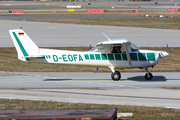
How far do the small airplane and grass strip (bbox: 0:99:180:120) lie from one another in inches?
209

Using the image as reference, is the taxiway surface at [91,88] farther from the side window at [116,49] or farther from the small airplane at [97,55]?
the side window at [116,49]

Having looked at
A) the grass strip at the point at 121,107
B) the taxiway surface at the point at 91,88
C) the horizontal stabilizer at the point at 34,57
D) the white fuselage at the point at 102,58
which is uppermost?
the horizontal stabilizer at the point at 34,57

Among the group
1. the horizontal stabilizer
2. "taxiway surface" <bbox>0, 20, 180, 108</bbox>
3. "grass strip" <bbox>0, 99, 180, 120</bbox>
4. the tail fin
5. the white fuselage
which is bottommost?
"taxiway surface" <bbox>0, 20, 180, 108</bbox>

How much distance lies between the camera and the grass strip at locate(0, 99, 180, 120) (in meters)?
11.0

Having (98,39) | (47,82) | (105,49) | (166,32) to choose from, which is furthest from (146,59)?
(166,32)

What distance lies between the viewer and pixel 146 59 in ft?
62.3

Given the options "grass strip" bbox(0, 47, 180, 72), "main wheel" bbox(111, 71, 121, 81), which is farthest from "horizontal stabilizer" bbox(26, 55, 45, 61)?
"main wheel" bbox(111, 71, 121, 81)

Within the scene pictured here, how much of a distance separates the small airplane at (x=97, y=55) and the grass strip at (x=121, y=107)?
5.30 meters

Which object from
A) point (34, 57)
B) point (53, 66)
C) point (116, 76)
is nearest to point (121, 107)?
point (116, 76)

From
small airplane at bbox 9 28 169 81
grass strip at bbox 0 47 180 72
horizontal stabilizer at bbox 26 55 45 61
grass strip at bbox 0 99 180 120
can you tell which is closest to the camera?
grass strip at bbox 0 99 180 120

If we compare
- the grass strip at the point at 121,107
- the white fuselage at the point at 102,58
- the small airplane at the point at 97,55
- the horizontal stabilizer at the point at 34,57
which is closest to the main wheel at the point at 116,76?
the small airplane at the point at 97,55

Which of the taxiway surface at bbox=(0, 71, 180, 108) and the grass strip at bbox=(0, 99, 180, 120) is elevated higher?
the grass strip at bbox=(0, 99, 180, 120)

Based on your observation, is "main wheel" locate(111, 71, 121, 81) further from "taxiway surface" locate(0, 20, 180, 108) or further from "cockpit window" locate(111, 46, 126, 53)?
"cockpit window" locate(111, 46, 126, 53)

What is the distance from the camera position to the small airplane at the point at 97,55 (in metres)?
18.9
